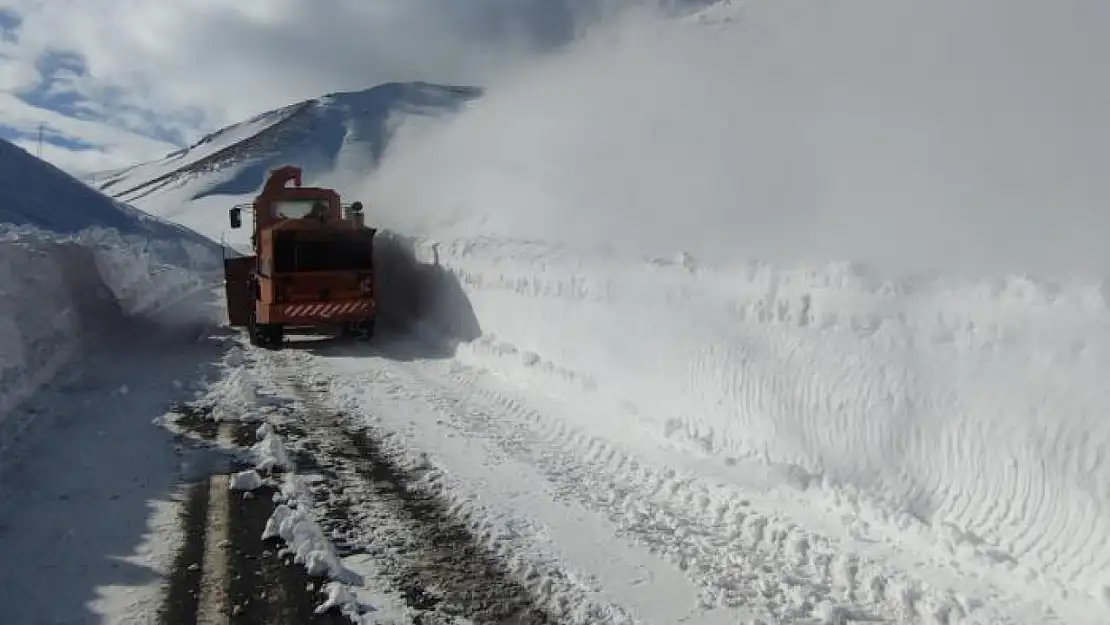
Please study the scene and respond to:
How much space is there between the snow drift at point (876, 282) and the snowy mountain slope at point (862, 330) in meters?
0.03

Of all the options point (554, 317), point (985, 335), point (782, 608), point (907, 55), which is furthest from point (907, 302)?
point (907, 55)

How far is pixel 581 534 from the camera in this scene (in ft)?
19.4

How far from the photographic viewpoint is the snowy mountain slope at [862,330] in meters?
4.75

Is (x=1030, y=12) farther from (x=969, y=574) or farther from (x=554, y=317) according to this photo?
(x=969, y=574)

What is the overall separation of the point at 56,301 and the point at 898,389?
1362cm

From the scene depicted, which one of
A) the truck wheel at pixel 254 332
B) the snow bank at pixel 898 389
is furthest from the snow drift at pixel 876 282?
the truck wheel at pixel 254 332

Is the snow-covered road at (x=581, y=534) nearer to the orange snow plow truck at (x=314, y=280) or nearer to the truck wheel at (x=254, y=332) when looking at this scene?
the orange snow plow truck at (x=314, y=280)

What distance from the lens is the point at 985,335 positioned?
514 cm

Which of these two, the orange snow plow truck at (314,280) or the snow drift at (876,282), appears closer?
the snow drift at (876,282)

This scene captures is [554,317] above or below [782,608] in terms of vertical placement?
above

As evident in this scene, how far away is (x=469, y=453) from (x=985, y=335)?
4.47 m

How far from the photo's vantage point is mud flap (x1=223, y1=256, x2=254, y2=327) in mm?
17203

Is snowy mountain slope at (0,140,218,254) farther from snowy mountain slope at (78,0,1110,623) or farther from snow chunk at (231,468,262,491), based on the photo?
snow chunk at (231,468,262,491)

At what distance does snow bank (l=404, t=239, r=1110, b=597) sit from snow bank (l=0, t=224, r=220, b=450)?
6.20 meters
